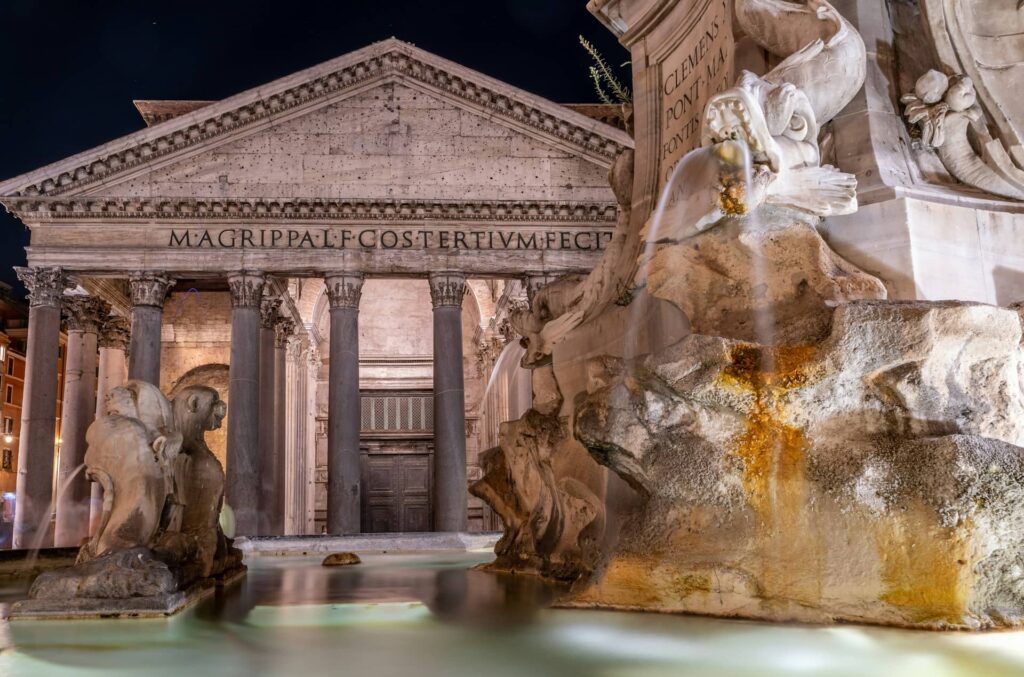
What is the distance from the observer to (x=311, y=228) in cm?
1897

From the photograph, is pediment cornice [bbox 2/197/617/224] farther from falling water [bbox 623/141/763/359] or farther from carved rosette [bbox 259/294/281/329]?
falling water [bbox 623/141/763/359]

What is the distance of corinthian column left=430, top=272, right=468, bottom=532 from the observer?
17.5 m

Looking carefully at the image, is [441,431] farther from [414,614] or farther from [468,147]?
[414,614]

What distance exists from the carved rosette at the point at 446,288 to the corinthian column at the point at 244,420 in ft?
11.5

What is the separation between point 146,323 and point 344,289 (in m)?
3.82

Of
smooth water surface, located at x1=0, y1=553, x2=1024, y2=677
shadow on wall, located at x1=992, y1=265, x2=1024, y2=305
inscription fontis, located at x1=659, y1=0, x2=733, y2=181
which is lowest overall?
smooth water surface, located at x1=0, y1=553, x2=1024, y2=677

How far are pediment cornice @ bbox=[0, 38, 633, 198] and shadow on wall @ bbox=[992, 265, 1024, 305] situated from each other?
51.3ft

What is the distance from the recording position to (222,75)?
45.2 m

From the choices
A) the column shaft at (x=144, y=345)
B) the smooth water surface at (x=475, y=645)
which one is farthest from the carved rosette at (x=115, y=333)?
the smooth water surface at (x=475, y=645)

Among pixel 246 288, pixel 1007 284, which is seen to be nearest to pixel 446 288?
pixel 246 288

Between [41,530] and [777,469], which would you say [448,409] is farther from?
[777,469]

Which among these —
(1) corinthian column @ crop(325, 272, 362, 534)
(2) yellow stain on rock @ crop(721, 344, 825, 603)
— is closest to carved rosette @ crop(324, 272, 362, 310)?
(1) corinthian column @ crop(325, 272, 362, 534)

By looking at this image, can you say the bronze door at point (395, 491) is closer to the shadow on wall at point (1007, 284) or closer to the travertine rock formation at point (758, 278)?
the travertine rock formation at point (758, 278)

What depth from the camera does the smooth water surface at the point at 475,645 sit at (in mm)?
2471
